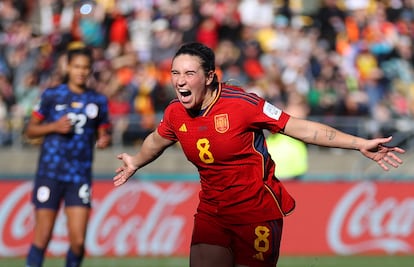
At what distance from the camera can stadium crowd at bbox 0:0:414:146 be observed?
16.3 m

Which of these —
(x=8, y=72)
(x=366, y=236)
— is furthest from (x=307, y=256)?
(x=8, y=72)

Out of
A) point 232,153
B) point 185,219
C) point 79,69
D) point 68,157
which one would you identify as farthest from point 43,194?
point 185,219

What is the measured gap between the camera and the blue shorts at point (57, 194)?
968 cm

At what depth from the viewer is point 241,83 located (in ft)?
53.6

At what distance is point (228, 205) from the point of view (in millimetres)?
7016

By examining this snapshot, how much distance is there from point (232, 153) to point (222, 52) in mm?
10636

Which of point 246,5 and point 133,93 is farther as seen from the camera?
A: point 246,5

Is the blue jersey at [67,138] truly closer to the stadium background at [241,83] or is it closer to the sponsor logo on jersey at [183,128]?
the sponsor logo on jersey at [183,128]

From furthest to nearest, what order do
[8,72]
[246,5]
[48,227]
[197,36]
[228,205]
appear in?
[246,5] < [197,36] < [8,72] < [48,227] < [228,205]

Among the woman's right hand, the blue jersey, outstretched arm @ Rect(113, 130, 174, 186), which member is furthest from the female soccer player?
the blue jersey

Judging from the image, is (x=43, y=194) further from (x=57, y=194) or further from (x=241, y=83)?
(x=241, y=83)

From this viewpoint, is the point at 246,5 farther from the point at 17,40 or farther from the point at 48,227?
the point at 48,227

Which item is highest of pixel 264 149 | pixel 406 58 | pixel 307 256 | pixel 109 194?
pixel 406 58

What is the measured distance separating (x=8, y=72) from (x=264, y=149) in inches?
→ 395
